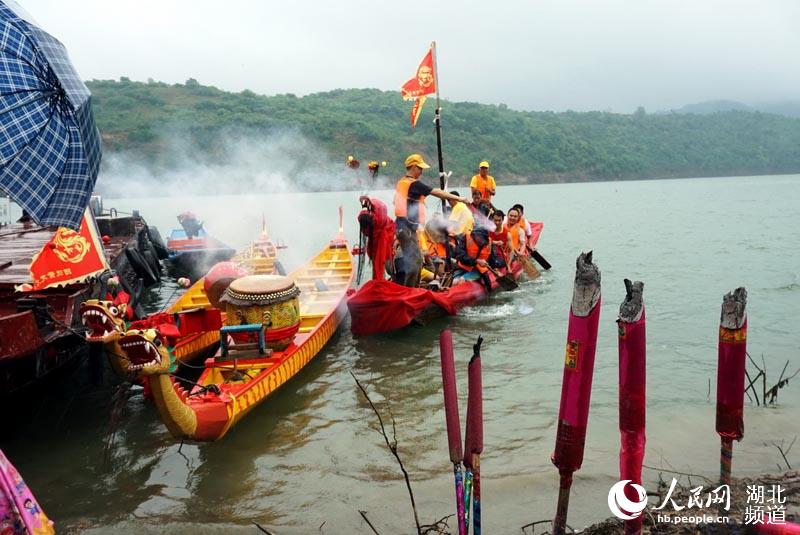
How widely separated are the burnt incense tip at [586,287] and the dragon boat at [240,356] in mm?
3114

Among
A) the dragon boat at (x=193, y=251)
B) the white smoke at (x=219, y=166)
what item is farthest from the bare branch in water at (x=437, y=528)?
the white smoke at (x=219, y=166)

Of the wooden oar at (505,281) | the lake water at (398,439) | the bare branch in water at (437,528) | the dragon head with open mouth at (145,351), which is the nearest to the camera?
the bare branch in water at (437,528)

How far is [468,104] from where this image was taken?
8581cm

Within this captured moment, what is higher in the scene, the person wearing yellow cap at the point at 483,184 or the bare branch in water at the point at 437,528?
the person wearing yellow cap at the point at 483,184

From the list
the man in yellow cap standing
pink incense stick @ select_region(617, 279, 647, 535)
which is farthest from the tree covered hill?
pink incense stick @ select_region(617, 279, 647, 535)

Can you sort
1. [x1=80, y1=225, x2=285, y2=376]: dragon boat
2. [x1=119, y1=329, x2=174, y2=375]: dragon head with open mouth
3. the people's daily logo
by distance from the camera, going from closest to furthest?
1. the people's daily logo
2. [x1=119, y1=329, x2=174, y2=375]: dragon head with open mouth
3. [x1=80, y1=225, x2=285, y2=376]: dragon boat

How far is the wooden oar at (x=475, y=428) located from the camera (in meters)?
3.23

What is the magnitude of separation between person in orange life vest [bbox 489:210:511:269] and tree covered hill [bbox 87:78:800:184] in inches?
1125

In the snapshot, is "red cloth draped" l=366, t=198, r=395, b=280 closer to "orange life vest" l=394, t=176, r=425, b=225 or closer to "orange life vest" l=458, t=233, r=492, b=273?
"orange life vest" l=394, t=176, r=425, b=225

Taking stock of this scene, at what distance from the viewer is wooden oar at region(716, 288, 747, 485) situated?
12.1 ft

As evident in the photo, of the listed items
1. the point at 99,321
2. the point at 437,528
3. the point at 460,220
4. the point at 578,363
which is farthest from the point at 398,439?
the point at 460,220

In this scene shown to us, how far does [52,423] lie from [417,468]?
4498mm

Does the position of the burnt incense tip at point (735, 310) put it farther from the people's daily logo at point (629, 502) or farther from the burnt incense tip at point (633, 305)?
the people's daily logo at point (629, 502)

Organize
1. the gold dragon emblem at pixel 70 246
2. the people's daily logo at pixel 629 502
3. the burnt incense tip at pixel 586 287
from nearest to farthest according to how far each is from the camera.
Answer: the burnt incense tip at pixel 586 287, the people's daily logo at pixel 629 502, the gold dragon emblem at pixel 70 246
